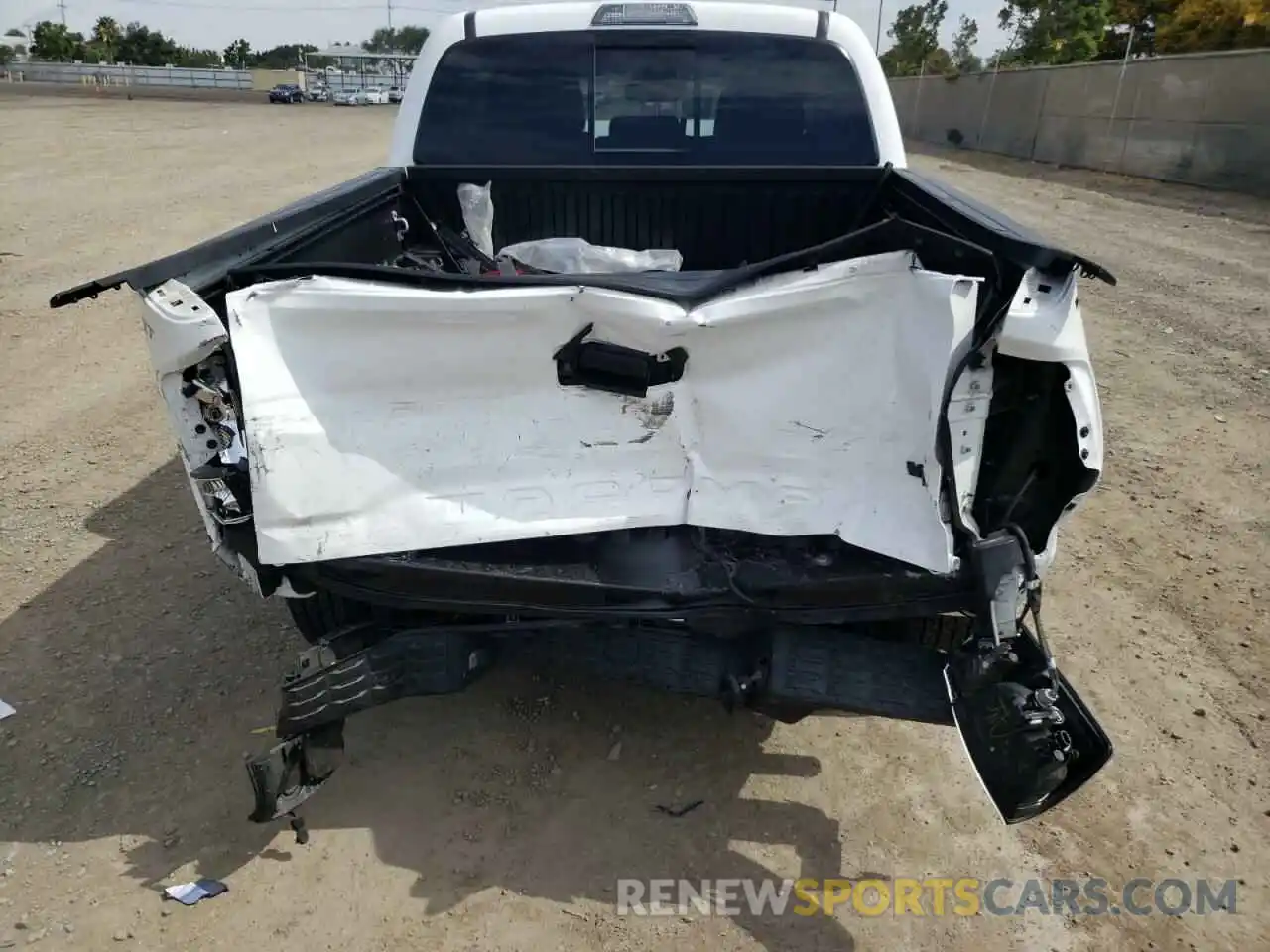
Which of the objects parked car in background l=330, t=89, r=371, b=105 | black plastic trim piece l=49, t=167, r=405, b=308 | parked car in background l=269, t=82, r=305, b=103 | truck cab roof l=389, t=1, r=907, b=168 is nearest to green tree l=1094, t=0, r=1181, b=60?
truck cab roof l=389, t=1, r=907, b=168

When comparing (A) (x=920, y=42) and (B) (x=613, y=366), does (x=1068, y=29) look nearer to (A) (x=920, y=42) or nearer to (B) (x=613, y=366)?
(A) (x=920, y=42)

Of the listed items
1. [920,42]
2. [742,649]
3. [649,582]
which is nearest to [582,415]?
[649,582]

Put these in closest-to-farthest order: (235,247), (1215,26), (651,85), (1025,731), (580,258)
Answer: (1025,731)
(235,247)
(580,258)
(651,85)
(1215,26)

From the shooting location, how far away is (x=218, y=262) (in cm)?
241

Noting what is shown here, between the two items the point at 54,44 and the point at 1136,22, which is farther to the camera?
the point at 54,44

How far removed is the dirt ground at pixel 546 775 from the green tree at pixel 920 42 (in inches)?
1918

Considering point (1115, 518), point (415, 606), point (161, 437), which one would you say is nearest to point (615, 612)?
point (415, 606)

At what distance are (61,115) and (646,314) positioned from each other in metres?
33.1

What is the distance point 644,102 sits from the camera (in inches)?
165

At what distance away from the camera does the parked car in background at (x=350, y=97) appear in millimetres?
55156

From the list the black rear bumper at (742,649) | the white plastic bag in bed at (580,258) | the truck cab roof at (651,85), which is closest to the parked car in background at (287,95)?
the truck cab roof at (651,85)

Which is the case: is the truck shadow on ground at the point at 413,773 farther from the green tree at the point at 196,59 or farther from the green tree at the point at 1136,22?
the green tree at the point at 196,59

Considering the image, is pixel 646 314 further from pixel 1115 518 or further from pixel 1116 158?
pixel 1116 158

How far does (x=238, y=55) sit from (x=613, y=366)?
111 m
